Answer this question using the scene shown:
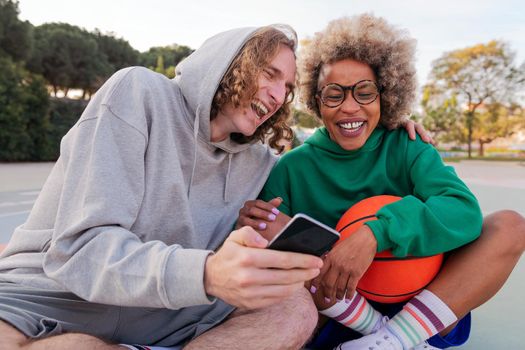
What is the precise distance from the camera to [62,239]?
5.33 feet

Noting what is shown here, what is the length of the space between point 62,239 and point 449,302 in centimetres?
160

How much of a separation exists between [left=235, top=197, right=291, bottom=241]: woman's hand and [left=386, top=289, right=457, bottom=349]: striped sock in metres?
0.69

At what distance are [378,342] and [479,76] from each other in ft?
124

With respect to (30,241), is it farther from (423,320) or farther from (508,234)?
(508,234)

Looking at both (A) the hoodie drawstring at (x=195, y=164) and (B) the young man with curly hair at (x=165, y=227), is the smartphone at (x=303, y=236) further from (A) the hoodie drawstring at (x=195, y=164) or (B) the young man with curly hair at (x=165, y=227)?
(A) the hoodie drawstring at (x=195, y=164)

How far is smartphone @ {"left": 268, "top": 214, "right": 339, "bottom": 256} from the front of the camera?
131 cm

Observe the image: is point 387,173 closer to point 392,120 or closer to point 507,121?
point 392,120

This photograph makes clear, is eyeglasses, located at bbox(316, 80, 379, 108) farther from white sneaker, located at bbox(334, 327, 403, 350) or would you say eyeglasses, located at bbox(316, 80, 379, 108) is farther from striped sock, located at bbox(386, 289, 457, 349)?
white sneaker, located at bbox(334, 327, 403, 350)

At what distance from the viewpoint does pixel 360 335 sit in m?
2.43

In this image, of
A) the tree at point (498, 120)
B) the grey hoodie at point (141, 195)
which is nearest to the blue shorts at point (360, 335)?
the grey hoodie at point (141, 195)

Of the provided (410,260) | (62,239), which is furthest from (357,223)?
(62,239)

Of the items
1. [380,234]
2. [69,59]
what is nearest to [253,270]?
[380,234]

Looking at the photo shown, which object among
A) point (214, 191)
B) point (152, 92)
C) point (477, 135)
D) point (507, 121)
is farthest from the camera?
point (477, 135)

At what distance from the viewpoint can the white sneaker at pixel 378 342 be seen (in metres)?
2.14
